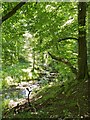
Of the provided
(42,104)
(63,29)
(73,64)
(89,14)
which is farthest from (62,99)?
(89,14)

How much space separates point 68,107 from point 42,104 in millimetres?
835

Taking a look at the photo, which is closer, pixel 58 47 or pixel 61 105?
pixel 61 105

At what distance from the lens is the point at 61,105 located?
234 inches

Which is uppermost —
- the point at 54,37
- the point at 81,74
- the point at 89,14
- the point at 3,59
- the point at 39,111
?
the point at 89,14

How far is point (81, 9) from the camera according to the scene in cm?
637

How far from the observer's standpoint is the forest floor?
5.51 metres

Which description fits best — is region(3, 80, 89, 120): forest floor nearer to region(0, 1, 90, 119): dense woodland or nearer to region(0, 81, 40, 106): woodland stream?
region(0, 1, 90, 119): dense woodland

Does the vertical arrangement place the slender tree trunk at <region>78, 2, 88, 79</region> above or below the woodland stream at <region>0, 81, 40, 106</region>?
above

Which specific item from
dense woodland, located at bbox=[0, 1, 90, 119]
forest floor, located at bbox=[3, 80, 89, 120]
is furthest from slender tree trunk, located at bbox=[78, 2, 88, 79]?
forest floor, located at bbox=[3, 80, 89, 120]

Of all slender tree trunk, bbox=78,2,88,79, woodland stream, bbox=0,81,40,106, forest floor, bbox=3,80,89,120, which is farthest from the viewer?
woodland stream, bbox=0,81,40,106

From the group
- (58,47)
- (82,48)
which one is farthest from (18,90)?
(82,48)

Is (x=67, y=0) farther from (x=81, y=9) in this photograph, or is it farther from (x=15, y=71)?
(x=15, y=71)

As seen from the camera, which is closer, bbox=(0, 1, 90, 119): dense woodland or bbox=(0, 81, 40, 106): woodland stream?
bbox=(0, 1, 90, 119): dense woodland

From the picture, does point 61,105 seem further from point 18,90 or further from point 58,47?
point 18,90
